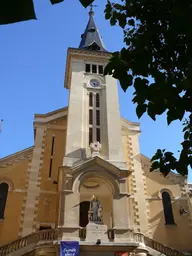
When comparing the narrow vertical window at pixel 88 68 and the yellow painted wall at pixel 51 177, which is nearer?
the yellow painted wall at pixel 51 177

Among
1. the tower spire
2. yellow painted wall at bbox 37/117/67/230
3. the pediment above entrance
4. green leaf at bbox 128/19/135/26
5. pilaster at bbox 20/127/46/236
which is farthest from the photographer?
the tower spire

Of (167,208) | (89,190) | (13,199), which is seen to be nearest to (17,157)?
(13,199)

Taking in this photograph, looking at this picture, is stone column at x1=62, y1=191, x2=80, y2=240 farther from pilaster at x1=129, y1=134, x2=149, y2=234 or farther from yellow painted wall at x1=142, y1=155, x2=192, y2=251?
yellow painted wall at x1=142, y1=155, x2=192, y2=251

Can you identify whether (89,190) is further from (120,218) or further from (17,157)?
(17,157)

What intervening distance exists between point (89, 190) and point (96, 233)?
13.9ft

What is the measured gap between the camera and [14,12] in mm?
1264

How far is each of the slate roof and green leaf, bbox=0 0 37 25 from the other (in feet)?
91.2

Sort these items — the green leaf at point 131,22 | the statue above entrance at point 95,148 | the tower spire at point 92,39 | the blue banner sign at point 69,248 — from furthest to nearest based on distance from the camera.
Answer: the tower spire at point 92,39
the statue above entrance at point 95,148
the blue banner sign at point 69,248
the green leaf at point 131,22

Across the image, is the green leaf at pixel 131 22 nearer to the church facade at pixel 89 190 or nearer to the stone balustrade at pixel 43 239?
the church facade at pixel 89 190

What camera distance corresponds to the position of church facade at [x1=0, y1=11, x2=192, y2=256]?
53.4 ft

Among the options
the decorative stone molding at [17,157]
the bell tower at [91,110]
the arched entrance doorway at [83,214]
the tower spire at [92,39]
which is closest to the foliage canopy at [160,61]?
the bell tower at [91,110]

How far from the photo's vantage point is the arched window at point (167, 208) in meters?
20.6

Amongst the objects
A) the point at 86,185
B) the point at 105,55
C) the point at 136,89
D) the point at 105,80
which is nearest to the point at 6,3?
the point at 136,89

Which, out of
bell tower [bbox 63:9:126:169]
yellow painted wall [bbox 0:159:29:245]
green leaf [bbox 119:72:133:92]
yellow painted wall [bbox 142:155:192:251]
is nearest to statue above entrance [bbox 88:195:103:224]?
bell tower [bbox 63:9:126:169]
